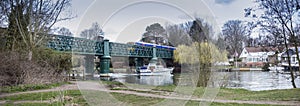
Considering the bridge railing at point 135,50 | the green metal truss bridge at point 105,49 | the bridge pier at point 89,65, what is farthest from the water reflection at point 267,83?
the bridge pier at point 89,65

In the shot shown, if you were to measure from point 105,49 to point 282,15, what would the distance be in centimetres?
937

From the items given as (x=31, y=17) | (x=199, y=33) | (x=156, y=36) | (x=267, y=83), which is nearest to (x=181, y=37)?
(x=199, y=33)

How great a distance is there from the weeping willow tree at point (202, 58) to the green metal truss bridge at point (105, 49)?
1053mm

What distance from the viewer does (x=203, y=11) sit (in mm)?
5059

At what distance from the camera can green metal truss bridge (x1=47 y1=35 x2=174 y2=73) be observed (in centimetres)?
954

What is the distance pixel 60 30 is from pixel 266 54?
13.1 meters

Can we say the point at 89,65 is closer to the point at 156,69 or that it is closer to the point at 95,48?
the point at 95,48

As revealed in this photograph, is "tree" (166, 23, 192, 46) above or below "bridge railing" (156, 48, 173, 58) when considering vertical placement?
above

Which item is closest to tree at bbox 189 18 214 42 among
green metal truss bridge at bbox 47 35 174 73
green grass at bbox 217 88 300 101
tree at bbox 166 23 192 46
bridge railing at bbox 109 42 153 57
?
tree at bbox 166 23 192 46

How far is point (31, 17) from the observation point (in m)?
15.2

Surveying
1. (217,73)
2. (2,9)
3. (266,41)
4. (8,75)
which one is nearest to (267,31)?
(266,41)

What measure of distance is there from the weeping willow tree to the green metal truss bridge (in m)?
1.05

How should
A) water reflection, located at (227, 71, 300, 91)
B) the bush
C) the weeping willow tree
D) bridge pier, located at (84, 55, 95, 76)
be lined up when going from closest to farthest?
1. bridge pier, located at (84, 55, 95, 76)
2. the weeping willow tree
3. the bush
4. water reflection, located at (227, 71, 300, 91)

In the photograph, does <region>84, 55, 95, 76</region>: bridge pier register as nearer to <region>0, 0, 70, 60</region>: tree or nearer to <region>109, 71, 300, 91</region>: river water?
<region>109, 71, 300, 91</region>: river water
